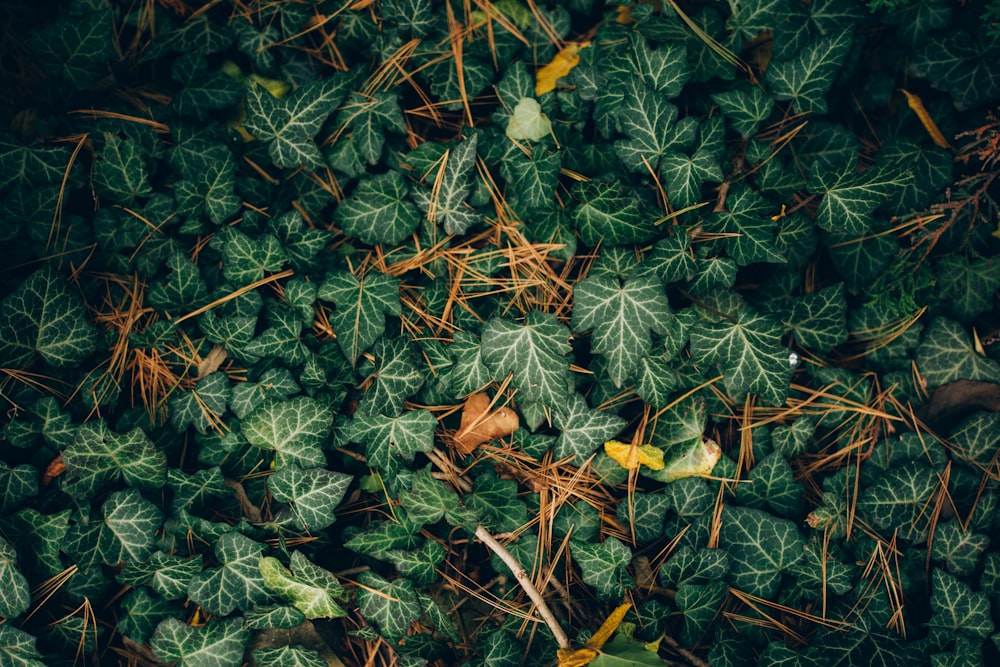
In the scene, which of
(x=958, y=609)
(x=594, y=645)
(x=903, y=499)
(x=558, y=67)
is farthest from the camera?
(x=558, y=67)

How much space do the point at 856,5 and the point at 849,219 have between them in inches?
34.9

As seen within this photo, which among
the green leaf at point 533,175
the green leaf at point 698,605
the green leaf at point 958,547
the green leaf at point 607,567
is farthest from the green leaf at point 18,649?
the green leaf at point 958,547

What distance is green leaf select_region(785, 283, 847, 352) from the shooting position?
2648 mm

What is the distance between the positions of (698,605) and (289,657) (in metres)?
1.55

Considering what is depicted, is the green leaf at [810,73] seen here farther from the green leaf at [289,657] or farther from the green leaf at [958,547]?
the green leaf at [289,657]

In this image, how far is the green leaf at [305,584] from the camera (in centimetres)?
237

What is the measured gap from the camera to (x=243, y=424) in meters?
2.52

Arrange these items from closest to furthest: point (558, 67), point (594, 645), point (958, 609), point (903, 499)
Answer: point (594, 645)
point (958, 609)
point (903, 499)
point (558, 67)

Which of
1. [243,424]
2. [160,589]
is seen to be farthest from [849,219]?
[160,589]

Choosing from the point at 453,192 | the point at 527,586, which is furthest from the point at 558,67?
the point at 527,586

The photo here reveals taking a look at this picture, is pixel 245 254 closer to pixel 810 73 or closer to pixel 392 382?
pixel 392 382

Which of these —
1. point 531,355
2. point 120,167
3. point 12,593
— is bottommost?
point 12,593

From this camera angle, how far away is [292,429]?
2.51m

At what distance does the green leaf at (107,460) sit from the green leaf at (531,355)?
1359 millimetres
